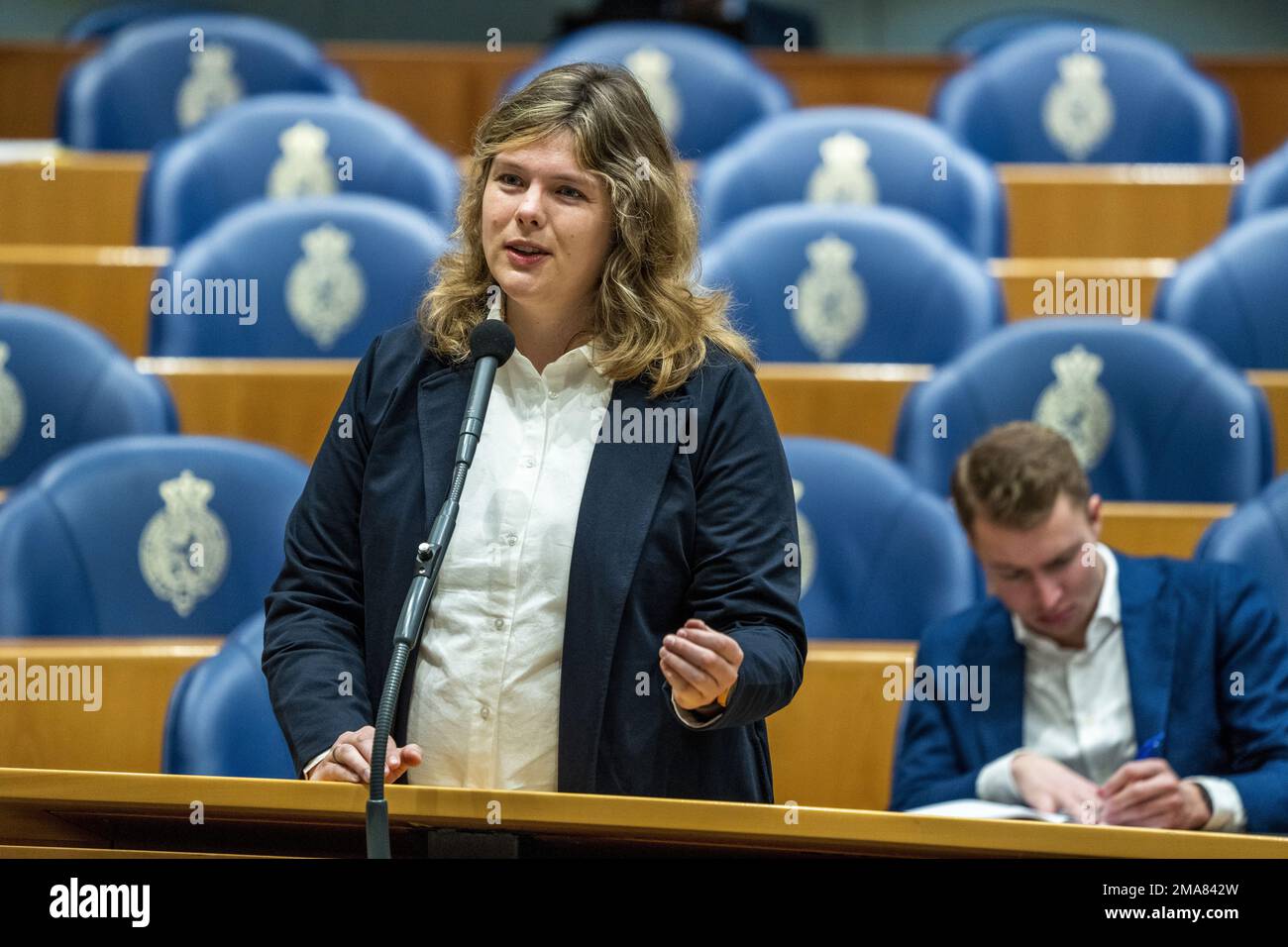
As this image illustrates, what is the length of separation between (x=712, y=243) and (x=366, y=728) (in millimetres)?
1219

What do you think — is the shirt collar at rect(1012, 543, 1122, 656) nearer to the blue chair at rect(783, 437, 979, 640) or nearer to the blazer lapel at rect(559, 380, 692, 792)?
the blue chair at rect(783, 437, 979, 640)

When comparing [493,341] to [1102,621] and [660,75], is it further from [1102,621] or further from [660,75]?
[660,75]

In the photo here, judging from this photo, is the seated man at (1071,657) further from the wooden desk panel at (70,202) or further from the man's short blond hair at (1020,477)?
the wooden desk panel at (70,202)

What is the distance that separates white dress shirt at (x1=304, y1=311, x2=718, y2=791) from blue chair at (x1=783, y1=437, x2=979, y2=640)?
2.06 ft

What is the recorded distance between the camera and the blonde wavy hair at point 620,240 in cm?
71

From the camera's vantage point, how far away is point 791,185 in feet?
6.63

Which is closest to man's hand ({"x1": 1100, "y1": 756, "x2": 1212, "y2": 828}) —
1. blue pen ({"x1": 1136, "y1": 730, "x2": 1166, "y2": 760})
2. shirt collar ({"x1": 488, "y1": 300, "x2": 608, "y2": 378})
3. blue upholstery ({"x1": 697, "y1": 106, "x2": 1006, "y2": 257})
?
blue pen ({"x1": 1136, "y1": 730, "x2": 1166, "y2": 760})

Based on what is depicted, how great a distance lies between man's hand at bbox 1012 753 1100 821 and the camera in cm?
97

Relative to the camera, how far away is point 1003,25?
9.75ft

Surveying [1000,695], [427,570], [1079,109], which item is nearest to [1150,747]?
[1000,695]

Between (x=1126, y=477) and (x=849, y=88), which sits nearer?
(x=1126, y=477)

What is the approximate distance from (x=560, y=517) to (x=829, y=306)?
109cm

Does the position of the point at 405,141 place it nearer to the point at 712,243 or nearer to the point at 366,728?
the point at 712,243

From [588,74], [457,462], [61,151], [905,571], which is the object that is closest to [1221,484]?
[905,571]
